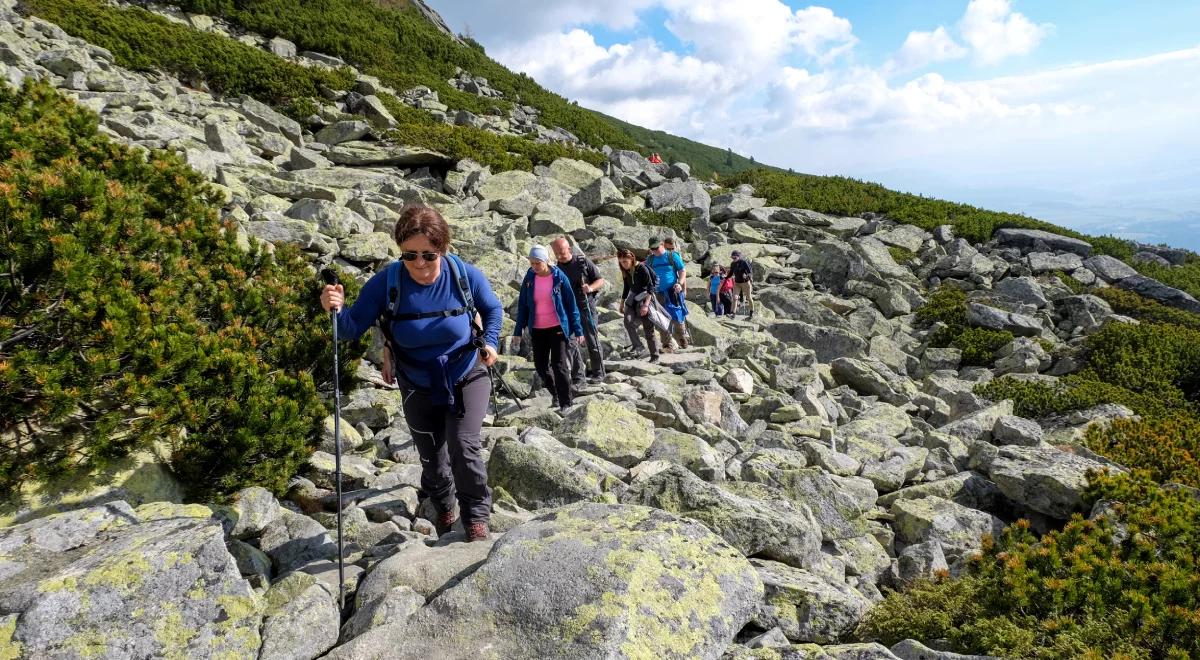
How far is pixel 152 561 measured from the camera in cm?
349

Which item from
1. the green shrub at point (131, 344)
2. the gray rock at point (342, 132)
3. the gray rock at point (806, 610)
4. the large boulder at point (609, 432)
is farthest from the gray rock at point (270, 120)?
the gray rock at point (806, 610)

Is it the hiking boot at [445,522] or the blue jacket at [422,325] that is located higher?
the blue jacket at [422,325]

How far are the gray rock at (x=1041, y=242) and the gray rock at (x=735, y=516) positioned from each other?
28.4 meters

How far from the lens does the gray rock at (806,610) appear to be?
415 cm

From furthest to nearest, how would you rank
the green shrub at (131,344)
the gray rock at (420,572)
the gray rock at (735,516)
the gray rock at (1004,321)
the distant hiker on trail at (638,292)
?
the gray rock at (1004,321), the distant hiker on trail at (638,292), the gray rock at (735,516), the green shrub at (131,344), the gray rock at (420,572)

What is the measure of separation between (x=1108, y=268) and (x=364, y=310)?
31.9 m

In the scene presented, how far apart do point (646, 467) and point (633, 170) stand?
86.3ft

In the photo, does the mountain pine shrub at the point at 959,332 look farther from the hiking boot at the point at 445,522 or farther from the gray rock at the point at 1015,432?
the hiking boot at the point at 445,522

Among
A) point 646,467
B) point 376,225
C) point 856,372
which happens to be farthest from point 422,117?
point 646,467

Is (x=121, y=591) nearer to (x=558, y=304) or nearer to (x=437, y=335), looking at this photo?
(x=437, y=335)

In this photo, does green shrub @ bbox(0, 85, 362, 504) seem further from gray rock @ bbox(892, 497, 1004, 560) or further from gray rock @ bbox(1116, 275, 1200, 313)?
gray rock @ bbox(1116, 275, 1200, 313)

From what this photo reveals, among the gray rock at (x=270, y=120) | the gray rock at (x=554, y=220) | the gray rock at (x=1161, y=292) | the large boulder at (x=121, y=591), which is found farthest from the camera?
the gray rock at (x=1161, y=292)

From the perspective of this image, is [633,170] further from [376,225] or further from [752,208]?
[376,225]

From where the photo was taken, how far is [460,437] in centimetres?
482
